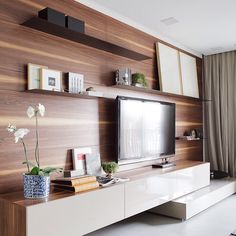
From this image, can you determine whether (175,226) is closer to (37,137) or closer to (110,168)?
(110,168)

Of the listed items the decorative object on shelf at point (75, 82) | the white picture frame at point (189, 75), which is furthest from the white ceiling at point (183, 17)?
the decorative object on shelf at point (75, 82)

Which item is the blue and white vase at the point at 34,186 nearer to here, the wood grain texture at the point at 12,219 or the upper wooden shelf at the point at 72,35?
the wood grain texture at the point at 12,219

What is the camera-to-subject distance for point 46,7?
8.38ft

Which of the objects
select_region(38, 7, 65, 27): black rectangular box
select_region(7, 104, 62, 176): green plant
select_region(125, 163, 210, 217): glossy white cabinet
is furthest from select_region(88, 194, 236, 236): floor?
select_region(38, 7, 65, 27): black rectangular box

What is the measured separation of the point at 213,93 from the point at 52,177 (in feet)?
11.6

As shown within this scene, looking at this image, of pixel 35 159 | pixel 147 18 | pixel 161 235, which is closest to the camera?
pixel 35 159

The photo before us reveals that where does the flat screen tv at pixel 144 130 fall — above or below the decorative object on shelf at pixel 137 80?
below

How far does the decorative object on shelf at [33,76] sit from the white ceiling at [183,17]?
38.7 inches

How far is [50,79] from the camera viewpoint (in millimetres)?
2512

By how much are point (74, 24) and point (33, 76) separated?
62 cm

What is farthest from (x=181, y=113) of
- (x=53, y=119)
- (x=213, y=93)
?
(x=53, y=119)

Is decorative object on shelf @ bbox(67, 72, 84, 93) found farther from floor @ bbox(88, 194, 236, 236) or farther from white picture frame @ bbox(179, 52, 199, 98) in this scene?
white picture frame @ bbox(179, 52, 199, 98)

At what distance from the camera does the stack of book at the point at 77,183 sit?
2285 mm

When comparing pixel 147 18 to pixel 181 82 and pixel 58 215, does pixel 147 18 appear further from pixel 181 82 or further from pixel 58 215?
pixel 58 215
